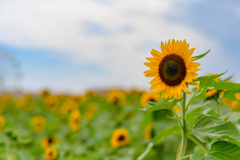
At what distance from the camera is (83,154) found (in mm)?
2342

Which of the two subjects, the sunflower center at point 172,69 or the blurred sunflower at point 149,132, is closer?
the sunflower center at point 172,69

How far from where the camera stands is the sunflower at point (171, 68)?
0.95 metres

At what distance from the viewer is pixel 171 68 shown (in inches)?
38.0

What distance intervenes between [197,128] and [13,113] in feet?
17.0

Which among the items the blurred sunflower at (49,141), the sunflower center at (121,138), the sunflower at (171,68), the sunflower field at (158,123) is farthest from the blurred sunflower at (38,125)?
the sunflower at (171,68)

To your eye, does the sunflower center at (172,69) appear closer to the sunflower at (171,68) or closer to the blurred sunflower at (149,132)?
the sunflower at (171,68)

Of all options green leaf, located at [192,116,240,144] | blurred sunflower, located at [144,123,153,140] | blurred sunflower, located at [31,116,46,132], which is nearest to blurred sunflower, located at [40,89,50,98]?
blurred sunflower, located at [31,116,46,132]

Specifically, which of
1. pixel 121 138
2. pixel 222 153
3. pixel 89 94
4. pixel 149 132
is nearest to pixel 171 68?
pixel 222 153

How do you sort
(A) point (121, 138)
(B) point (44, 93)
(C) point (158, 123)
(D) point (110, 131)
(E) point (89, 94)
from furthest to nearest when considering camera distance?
(B) point (44, 93) < (E) point (89, 94) < (D) point (110, 131) < (C) point (158, 123) < (A) point (121, 138)

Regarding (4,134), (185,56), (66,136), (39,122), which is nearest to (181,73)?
(185,56)

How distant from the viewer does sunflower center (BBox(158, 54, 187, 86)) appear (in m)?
0.97

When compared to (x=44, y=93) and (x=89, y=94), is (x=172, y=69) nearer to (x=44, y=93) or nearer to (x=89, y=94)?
(x=89, y=94)

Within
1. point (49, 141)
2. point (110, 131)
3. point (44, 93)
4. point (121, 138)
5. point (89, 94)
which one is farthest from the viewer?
point (44, 93)

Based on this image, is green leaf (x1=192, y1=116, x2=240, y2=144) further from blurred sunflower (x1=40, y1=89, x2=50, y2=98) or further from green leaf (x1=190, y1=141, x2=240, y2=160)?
blurred sunflower (x1=40, y1=89, x2=50, y2=98)
